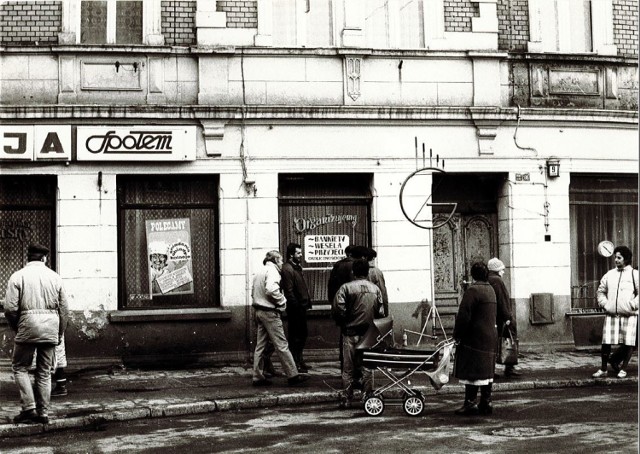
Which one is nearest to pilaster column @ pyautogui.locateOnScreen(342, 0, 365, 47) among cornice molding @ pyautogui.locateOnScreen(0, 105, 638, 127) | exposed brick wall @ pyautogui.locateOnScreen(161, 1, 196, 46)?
cornice molding @ pyautogui.locateOnScreen(0, 105, 638, 127)

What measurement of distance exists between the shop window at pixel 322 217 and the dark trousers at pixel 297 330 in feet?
6.28

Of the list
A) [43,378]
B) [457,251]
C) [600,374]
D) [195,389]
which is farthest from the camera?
[457,251]

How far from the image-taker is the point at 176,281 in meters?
15.8

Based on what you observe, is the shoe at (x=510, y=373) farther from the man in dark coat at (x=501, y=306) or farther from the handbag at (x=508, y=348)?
the handbag at (x=508, y=348)

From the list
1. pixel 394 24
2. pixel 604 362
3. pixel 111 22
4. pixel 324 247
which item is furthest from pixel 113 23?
pixel 604 362

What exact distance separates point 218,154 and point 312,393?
4895mm

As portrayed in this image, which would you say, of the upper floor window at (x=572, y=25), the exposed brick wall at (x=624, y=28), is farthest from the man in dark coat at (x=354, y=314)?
the exposed brick wall at (x=624, y=28)

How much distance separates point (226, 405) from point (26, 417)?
7.70 ft

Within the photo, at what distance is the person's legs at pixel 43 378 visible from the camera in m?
10.4

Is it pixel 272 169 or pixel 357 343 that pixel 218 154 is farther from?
pixel 357 343

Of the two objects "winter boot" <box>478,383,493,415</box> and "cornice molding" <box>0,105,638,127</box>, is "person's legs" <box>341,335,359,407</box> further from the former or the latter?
"cornice molding" <box>0,105,638,127</box>

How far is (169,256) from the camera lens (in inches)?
621

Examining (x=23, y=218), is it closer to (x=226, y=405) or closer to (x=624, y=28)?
(x=226, y=405)

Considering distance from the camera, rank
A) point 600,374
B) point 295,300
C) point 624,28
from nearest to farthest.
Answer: point 600,374 < point 295,300 < point 624,28
